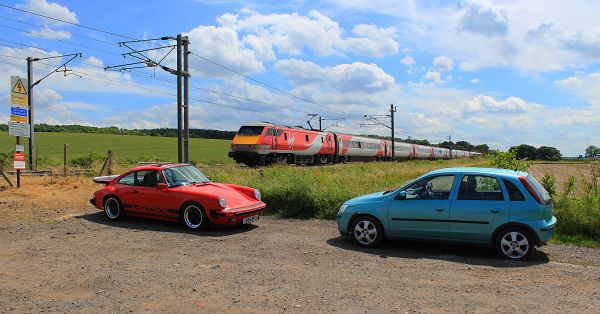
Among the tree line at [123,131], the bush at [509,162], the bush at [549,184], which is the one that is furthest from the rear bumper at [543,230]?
the tree line at [123,131]

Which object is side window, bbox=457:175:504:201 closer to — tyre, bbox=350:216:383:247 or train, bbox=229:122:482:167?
tyre, bbox=350:216:383:247

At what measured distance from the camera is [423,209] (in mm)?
7613

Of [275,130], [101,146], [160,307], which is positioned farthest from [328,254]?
[101,146]

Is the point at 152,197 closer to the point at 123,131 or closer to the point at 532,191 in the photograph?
the point at 532,191

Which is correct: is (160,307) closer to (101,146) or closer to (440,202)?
(440,202)

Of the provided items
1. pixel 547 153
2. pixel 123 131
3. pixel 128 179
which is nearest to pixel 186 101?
pixel 128 179

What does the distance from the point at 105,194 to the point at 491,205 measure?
321 inches

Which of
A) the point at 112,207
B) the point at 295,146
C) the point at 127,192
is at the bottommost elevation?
the point at 112,207

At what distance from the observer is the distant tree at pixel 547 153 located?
4241 inches

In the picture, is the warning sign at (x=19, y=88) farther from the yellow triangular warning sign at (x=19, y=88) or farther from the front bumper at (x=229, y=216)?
the front bumper at (x=229, y=216)

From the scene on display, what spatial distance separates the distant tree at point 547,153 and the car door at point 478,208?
11237 cm

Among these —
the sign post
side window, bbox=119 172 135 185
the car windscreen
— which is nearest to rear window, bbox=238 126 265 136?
the sign post

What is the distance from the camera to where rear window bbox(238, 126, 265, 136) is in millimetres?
28286

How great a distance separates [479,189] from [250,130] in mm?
22105
